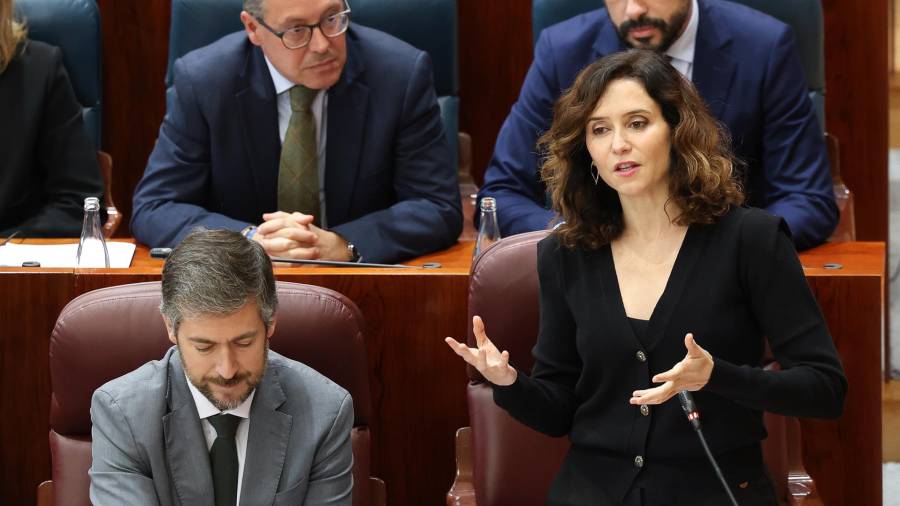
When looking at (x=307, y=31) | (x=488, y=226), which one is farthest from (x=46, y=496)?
(x=307, y=31)

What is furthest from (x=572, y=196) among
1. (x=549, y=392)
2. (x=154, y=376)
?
(x=154, y=376)

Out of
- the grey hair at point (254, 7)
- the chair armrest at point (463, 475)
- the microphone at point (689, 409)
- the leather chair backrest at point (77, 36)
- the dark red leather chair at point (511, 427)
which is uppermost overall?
the grey hair at point (254, 7)

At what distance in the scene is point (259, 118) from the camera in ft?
5.52

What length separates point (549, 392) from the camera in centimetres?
115

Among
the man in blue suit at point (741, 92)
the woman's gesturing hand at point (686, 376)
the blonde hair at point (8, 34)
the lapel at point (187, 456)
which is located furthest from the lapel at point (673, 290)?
the blonde hair at point (8, 34)

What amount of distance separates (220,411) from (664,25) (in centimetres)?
75

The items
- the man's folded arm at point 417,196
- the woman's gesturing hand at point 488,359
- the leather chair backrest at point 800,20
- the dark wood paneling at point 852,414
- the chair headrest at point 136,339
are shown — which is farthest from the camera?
the leather chair backrest at point 800,20

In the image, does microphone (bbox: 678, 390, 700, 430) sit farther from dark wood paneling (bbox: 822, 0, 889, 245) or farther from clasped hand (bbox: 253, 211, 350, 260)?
dark wood paneling (bbox: 822, 0, 889, 245)

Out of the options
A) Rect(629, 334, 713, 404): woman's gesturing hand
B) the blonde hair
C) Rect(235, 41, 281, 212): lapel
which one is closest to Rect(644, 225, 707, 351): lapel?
Rect(629, 334, 713, 404): woman's gesturing hand

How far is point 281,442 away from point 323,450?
34mm

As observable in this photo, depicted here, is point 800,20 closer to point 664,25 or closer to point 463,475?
point 664,25

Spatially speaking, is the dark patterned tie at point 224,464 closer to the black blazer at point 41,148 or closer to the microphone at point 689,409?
the microphone at point 689,409

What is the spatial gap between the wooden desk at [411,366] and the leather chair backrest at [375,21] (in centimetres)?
52

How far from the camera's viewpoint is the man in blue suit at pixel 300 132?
5.42 feet
